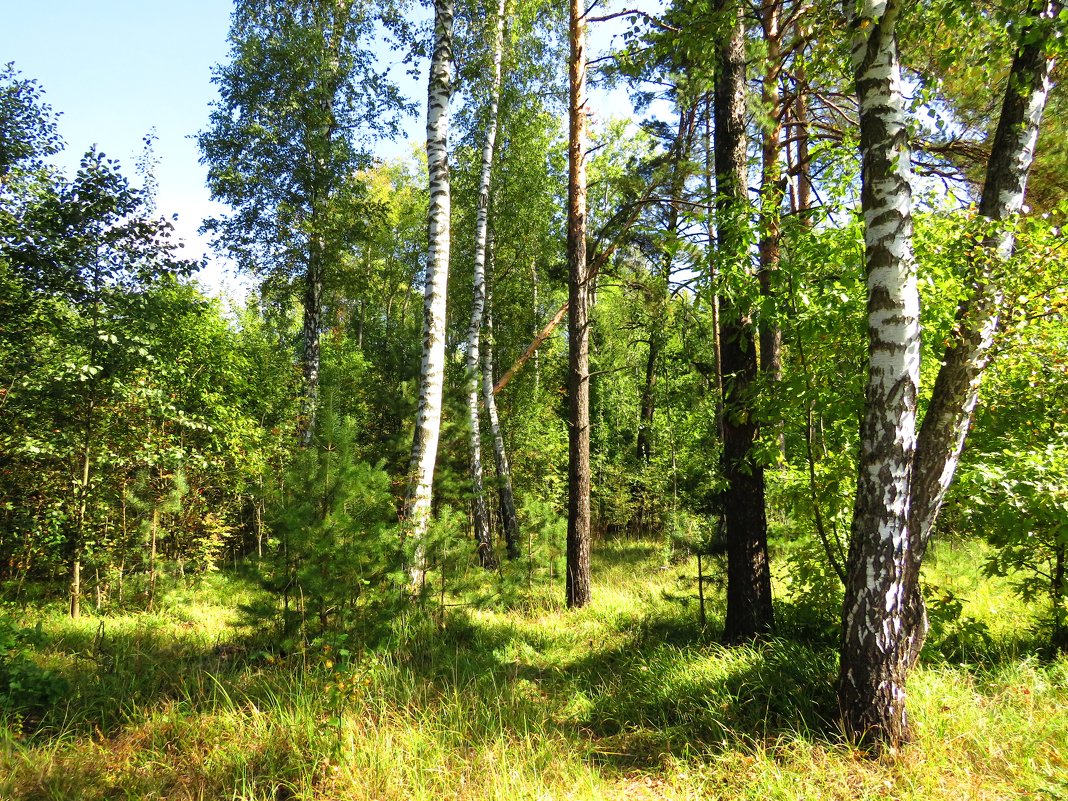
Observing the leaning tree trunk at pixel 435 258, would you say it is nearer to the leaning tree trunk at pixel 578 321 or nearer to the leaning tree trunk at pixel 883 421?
the leaning tree trunk at pixel 578 321

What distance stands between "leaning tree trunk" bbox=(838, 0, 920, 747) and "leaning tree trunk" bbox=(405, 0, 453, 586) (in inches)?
155

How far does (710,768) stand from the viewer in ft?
10.3

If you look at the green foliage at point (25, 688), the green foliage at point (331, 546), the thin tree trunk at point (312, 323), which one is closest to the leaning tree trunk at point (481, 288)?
the thin tree trunk at point (312, 323)

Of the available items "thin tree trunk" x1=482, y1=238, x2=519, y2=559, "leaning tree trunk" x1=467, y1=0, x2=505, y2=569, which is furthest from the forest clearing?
"thin tree trunk" x1=482, y1=238, x2=519, y2=559

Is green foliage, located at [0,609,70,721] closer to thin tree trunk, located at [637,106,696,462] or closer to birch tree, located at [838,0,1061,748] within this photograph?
birch tree, located at [838,0,1061,748]

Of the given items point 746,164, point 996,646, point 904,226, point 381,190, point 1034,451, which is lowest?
point 996,646

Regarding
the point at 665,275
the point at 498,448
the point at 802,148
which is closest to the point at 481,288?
the point at 498,448

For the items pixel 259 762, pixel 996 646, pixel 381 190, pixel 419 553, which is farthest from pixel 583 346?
pixel 381 190

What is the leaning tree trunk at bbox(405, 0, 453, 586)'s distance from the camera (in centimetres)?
565

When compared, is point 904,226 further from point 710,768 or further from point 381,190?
point 381,190

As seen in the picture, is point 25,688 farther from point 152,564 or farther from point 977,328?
point 977,328

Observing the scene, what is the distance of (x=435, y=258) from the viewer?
609 centimetres

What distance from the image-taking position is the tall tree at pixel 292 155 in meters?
11.6

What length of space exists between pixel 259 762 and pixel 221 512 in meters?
10.1
